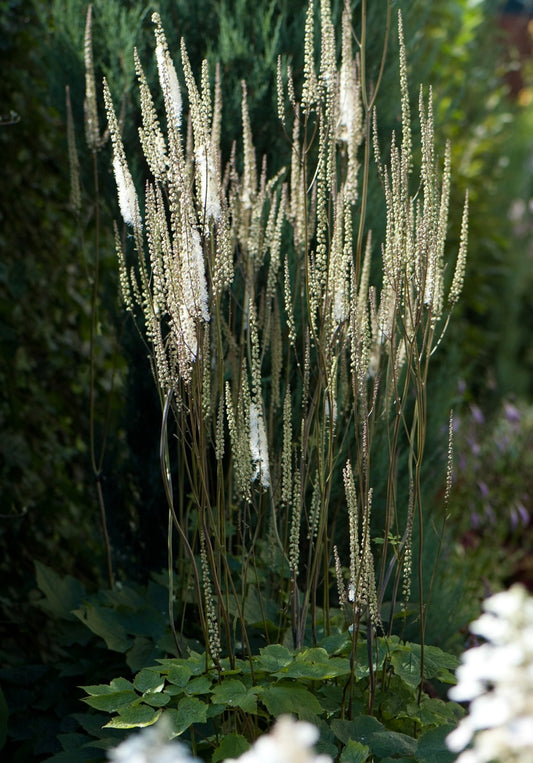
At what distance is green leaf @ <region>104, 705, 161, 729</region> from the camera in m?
1.54

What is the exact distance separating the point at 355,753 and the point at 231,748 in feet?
0.80

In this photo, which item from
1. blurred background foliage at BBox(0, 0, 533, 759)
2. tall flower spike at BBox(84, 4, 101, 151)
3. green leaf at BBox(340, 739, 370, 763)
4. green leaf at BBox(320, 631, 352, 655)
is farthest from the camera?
blurred background foliage at BBox(0, 0, 533, 759)

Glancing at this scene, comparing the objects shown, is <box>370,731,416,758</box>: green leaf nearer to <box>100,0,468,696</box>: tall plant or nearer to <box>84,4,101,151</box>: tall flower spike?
<box>100,0,468,696</box>: tall plant

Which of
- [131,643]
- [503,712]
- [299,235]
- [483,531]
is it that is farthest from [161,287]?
[483,531]

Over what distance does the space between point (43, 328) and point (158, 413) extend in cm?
67

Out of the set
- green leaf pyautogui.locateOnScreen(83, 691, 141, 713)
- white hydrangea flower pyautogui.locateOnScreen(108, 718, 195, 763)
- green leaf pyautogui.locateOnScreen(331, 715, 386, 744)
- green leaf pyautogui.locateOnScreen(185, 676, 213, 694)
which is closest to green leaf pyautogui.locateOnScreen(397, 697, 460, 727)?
green leaf pyautogui.locateOnScreen(331, 715, 386, 744)

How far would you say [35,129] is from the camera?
316cm

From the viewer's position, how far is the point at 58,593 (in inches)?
96.0

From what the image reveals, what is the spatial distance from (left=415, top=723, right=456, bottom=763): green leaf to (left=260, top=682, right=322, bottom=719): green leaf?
8.0 inches

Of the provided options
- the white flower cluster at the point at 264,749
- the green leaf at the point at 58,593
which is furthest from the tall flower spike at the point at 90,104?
the white flower cluster at the point at 264,749

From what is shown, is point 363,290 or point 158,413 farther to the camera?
point 158,413

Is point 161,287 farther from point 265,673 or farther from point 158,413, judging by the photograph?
point 158,413

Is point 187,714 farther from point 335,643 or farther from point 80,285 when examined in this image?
point 80,285

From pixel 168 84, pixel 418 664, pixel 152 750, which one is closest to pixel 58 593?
pixel 418 664
